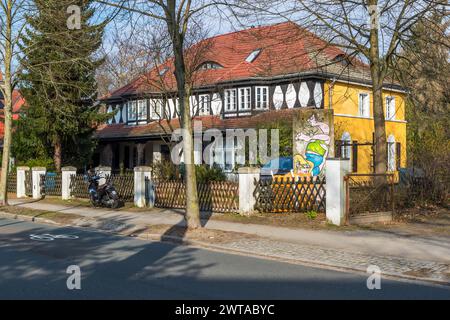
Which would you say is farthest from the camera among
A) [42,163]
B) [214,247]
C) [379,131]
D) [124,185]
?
[42,163]

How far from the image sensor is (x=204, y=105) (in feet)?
112

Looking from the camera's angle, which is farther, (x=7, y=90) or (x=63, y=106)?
(x=63, y=106)

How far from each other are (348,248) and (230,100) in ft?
72.6

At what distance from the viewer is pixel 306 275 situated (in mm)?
8805

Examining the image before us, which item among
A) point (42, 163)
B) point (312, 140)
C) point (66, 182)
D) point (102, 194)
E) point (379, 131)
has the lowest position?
point (102, 194)

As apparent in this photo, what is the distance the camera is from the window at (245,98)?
31.5 metres

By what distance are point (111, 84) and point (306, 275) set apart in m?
50.5

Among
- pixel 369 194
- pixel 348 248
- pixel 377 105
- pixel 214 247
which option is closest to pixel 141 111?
pixel 377 105

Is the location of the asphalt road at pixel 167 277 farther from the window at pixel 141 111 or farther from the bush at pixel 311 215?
the window at pixel 141 111

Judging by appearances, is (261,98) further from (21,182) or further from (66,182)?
(21,182)

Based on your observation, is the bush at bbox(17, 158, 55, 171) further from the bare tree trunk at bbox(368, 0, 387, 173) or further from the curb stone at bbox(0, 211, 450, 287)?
the bare tree trunk at bbox(368, 0, 387, 173)

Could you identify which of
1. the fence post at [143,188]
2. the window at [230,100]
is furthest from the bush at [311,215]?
the window at [230,100]

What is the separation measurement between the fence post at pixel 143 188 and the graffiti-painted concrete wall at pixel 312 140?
18.1 feet
